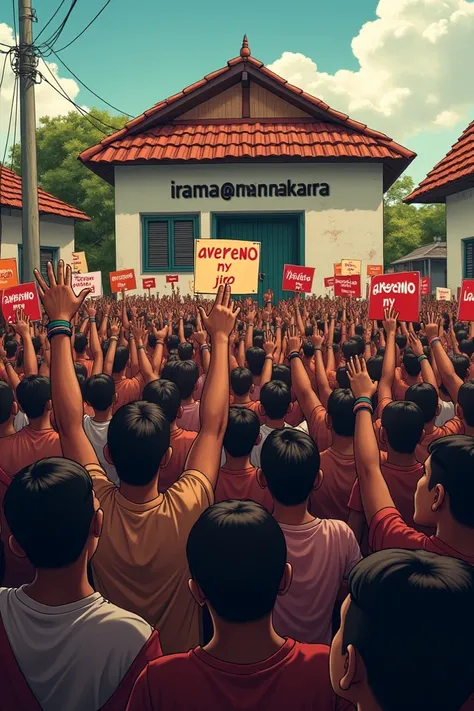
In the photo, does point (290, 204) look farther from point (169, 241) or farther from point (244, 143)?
point (169, 241)

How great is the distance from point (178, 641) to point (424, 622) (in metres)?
1.46

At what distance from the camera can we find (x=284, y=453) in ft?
9.27

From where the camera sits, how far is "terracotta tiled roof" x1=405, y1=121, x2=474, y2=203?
56.2 feet

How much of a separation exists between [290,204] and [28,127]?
8.53 m

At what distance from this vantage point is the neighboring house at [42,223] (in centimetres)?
2194

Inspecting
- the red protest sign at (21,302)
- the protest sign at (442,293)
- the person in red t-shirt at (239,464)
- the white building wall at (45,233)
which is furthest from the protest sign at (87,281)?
the white building wall at (45,233)

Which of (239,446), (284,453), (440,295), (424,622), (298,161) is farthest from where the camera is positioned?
(298,161)

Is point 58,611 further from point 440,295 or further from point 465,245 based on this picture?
point 465,245

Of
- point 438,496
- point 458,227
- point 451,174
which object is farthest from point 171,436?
point 458,227

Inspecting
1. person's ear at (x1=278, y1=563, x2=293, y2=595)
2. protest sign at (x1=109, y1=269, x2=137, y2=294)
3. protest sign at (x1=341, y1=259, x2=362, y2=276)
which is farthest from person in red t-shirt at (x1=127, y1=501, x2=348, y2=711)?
protest sign at (x1=341, y1=259, x2=362, y2=276)

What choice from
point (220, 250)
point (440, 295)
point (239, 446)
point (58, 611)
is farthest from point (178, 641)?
point (440, 295)

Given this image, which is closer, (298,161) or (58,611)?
(58,611)

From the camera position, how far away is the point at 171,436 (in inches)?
165

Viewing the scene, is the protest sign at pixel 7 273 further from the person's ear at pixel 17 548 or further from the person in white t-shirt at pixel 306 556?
the person's ear at pixel 17 548
